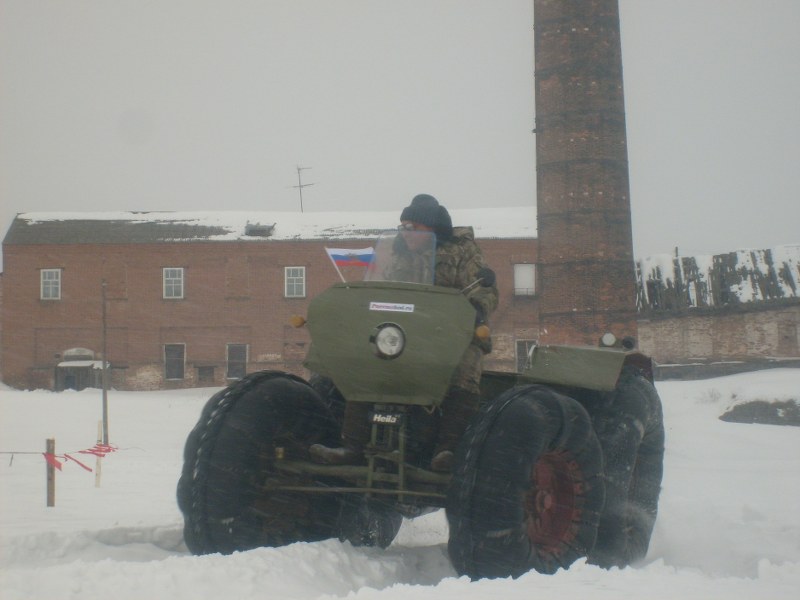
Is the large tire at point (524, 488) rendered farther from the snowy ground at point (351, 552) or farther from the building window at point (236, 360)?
the building window at point (236, 360)

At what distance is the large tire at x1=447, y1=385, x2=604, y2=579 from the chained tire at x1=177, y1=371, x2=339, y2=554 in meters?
1.27

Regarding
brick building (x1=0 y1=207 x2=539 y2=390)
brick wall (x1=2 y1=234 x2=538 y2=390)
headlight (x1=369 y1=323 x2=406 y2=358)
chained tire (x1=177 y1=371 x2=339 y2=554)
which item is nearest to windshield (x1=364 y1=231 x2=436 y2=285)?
headlight (x1=369 y1=323 x2=406 y2=358)

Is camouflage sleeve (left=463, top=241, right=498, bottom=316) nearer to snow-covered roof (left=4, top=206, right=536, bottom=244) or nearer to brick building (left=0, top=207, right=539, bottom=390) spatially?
brick building (left=0, top=207, right=539, bottom=390)

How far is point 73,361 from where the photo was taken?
45.3m

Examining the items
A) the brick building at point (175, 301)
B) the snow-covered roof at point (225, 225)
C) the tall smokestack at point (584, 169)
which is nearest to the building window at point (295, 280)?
the brick building at point (175, 301)

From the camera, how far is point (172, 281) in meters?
45.9

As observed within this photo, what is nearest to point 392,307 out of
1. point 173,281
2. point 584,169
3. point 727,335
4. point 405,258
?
point 405,258

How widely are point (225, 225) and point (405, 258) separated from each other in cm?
4214

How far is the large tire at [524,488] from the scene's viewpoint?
16.3 ft

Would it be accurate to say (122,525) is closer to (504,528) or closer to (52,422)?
(504,528)

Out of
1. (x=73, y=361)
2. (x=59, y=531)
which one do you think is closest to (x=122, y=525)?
(x=59, y=531)

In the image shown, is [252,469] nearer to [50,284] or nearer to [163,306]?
[163,306]

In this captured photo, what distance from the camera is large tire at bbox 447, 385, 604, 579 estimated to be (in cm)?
496

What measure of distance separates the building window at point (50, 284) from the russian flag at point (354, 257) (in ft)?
137
